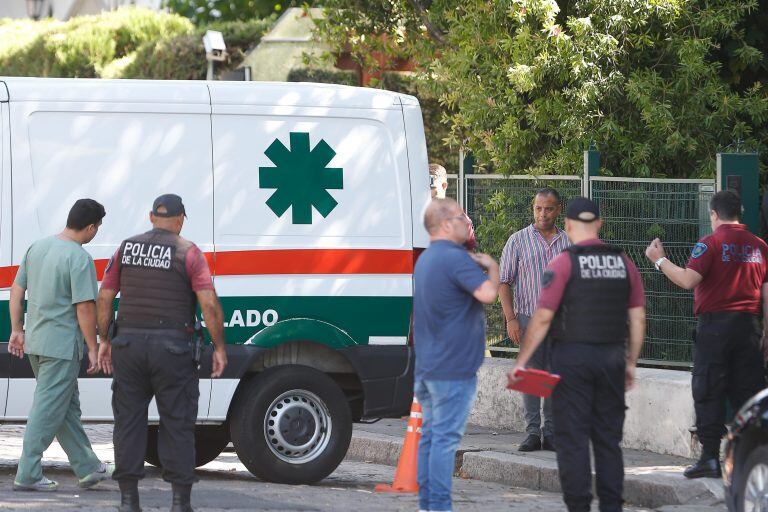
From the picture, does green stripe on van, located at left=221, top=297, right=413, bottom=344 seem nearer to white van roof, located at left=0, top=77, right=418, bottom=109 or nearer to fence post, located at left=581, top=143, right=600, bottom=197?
white van roof, located at left=0, top=77, right=418, bottom=109

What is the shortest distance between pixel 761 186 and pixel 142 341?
6607 millimetres

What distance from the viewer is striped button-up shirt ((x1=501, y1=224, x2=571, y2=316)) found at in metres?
10.1

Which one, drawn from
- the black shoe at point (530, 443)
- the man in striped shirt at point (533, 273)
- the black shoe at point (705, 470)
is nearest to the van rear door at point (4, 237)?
the man in striped shirt at point (533, 273)

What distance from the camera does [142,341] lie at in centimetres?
755

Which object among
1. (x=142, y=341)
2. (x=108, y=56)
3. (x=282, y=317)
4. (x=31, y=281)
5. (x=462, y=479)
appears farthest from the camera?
(x=108, y=56)

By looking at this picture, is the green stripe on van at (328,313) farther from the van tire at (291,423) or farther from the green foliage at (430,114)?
the green foliage at (430,114)

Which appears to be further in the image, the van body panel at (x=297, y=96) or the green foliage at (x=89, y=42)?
the green foliage at (x=89, y=42)

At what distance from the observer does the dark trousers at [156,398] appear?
24.8 feet

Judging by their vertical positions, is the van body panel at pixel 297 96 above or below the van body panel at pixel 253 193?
above

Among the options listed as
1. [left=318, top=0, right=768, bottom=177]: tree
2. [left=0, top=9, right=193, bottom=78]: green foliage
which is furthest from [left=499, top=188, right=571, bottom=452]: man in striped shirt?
[left=0, top=9, right=193, bottom=78]: green foliage

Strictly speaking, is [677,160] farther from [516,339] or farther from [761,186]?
[516,339]

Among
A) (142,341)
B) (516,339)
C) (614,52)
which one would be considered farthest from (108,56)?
(142,341)

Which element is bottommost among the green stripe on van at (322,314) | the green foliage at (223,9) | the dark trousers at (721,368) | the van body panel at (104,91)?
the dark trousers at (721,368)

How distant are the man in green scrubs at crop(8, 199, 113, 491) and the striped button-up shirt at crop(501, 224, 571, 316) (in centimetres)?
318
